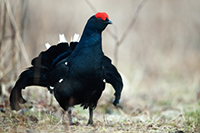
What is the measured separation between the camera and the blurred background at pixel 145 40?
6215 mm

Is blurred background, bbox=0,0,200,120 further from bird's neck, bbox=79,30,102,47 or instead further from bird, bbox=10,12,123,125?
bird's neck, bbox=79,30,102,47

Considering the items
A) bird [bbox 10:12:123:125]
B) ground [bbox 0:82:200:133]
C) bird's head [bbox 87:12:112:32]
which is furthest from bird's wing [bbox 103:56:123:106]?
bird's head [bbox 87:12:112:32]

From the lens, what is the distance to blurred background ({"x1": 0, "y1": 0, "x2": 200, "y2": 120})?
622cm

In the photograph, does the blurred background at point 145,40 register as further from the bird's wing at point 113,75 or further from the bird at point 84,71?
the bird at point 84,71

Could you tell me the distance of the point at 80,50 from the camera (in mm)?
2887

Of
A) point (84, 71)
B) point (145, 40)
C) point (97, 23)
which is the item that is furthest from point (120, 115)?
point (145, 40)

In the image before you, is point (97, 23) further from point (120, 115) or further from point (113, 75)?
point (120, 115)

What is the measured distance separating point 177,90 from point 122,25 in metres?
3.55

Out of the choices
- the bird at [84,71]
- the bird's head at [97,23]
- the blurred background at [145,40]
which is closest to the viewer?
the bird at [84,71]

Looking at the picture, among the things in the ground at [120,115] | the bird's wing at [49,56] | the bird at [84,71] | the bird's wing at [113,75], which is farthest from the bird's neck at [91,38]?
the ground at [120,115]

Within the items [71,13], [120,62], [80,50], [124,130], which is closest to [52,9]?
[71,13]

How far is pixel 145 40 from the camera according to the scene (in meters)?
8.45

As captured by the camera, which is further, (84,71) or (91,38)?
(91,38)

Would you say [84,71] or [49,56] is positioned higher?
[49,56]
